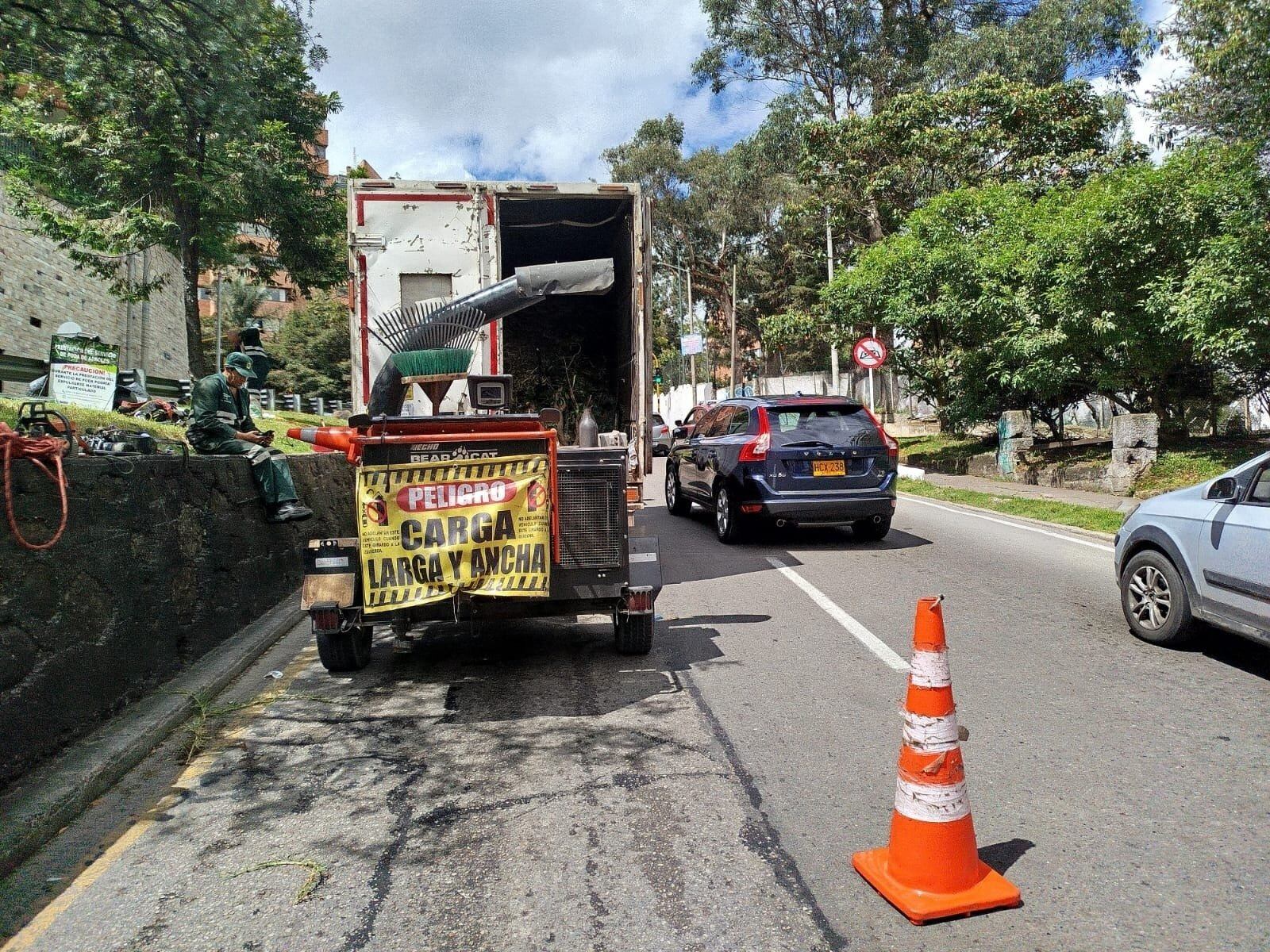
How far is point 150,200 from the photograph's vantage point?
24.4m

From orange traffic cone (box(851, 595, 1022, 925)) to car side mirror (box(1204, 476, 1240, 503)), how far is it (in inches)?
135

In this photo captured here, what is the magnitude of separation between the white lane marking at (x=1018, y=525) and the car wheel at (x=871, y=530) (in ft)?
7.30

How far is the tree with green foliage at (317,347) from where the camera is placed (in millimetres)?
52250

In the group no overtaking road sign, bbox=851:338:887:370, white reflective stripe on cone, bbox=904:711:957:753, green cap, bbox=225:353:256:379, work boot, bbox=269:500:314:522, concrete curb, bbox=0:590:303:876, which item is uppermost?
no overtaking road sign, bbox=851:338:887:370

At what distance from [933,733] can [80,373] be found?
50.0 ft

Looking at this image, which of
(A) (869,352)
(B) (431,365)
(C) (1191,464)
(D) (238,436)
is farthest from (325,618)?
(A) (869,352)

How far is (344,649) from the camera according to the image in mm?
5840

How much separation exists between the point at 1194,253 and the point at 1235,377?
4567mm

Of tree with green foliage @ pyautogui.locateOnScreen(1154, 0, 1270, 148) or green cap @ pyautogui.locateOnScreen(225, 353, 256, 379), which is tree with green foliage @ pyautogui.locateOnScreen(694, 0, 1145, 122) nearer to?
tree with green foliage @ pyautogui.locateOnScreen(1154, 0, 1270, 148)

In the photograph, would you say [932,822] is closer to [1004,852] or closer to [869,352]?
[1004,852]

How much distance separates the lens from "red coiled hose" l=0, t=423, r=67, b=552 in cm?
390

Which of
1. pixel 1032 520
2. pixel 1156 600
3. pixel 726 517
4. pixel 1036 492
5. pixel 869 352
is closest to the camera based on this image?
pixel 1156 600

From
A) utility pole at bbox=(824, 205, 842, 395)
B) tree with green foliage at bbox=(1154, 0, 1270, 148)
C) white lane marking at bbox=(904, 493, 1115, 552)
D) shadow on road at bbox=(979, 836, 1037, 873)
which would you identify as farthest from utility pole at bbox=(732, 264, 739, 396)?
shadow on road at bbox=(979, 836, 1037, 873)

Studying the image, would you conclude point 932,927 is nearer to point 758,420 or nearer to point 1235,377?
point 758,420
